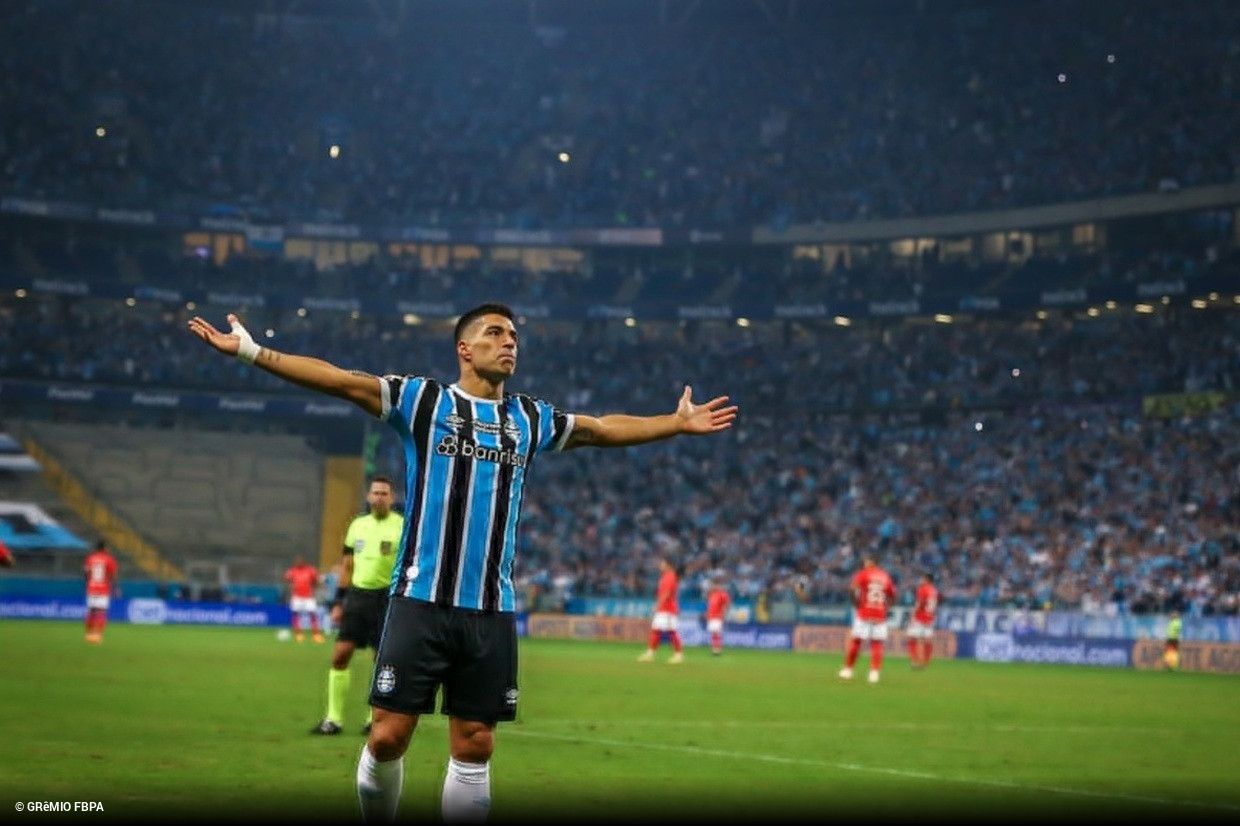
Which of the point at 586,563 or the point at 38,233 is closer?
the point at 586,563

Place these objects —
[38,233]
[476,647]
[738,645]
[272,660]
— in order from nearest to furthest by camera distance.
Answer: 1. [476,647]
2. [272,660]
3. [738,645]
4. [38,233]

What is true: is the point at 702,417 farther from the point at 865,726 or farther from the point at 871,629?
the point at 871,629

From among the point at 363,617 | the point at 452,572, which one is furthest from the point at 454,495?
the point at 363,617

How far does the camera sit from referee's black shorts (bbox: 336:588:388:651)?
56.6 ft

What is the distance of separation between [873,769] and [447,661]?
314 inches

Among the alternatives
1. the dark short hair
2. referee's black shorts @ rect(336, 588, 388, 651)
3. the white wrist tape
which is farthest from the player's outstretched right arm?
referee's black shorts @ rect(336, 588, 388, 651)

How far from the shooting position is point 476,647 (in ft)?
28.0

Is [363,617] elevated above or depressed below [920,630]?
below

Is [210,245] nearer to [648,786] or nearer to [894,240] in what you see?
[894,240]

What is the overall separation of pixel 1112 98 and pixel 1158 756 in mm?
54173

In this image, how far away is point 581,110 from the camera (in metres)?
82.0

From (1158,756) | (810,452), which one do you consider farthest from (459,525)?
(810,452)

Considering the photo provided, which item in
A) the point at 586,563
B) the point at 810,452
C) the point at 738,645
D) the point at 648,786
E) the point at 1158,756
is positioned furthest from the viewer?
the point at 810,452
